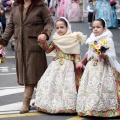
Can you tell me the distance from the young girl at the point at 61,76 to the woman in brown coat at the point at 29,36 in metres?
0.15

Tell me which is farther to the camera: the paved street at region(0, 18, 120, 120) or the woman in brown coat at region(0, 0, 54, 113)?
the woman in brown coat at region(0, 0, 54, 113)

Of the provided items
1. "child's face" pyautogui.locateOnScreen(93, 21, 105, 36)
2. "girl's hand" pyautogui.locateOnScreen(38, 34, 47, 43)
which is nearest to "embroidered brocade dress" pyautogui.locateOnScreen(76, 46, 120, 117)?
"child's face" pyautogui.locateOnScreen(93, 21, 105, 36)

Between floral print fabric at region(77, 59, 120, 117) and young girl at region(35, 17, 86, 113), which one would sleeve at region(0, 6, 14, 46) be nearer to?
young girl at region(35, 17, 86, 113)

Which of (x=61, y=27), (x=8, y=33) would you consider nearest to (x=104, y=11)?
(x=8, y=33)

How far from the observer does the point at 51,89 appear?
768 cm

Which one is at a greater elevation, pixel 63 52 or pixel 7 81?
pixel 63 52

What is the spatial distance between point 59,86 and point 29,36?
2.68 feet

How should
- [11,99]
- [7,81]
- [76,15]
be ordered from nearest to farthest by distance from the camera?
[11,99] → [7,81] → [76,15]

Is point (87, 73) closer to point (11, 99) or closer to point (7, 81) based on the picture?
point (11, 99)

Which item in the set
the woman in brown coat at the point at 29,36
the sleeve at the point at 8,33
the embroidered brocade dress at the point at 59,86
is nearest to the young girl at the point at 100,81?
the embroidered brocade dress at the point at 59,86

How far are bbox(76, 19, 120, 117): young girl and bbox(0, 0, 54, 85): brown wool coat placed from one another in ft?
2.38

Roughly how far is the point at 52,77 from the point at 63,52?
38 cm

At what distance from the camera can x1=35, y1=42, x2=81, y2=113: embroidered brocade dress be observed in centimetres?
756

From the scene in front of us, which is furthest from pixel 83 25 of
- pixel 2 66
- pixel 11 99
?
pixel 11 99
